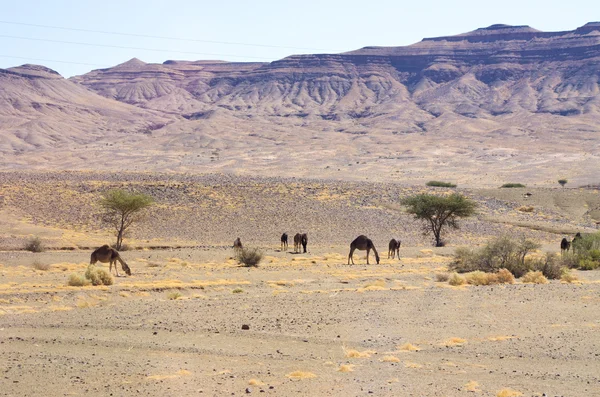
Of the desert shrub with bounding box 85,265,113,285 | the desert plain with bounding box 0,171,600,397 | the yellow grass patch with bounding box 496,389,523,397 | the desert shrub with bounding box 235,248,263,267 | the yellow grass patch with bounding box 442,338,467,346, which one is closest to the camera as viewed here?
the yellow grass patch with bounding box 496,389,523,397

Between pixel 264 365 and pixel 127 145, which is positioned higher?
pixel 127 145

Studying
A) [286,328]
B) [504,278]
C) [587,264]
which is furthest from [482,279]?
[286,328]

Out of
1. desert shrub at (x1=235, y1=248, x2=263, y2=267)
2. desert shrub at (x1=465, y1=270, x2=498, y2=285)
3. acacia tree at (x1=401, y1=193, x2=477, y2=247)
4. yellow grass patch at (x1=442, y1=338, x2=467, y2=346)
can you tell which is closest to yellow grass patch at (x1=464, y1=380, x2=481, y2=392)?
yellow grass patch at (x1=442, y1=338, x2=467, y2=346)

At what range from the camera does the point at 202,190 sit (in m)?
67.2

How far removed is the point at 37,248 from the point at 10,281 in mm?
14733

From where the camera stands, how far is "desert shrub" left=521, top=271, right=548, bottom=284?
28219 millimetres

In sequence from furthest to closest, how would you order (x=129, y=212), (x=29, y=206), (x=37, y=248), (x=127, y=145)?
(x=127, y=145) → (x=29, y=206) → (x=129, y=212) → (x=37, y=248)

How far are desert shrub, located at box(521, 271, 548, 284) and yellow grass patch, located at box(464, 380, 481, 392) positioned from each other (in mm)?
15691

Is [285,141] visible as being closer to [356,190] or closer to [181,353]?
[356,190]

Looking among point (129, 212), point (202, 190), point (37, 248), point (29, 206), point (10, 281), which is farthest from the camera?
point (202, 190)

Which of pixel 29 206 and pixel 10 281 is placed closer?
pixel 10 281

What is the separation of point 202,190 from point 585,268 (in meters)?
39.6

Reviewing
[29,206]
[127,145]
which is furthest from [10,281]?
[127,145]

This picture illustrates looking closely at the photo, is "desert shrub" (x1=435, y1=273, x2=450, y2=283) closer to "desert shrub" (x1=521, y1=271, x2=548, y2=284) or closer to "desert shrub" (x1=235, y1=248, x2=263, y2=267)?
"desert shrub" (x1=521, y1=271, x2=548, y2=284)
